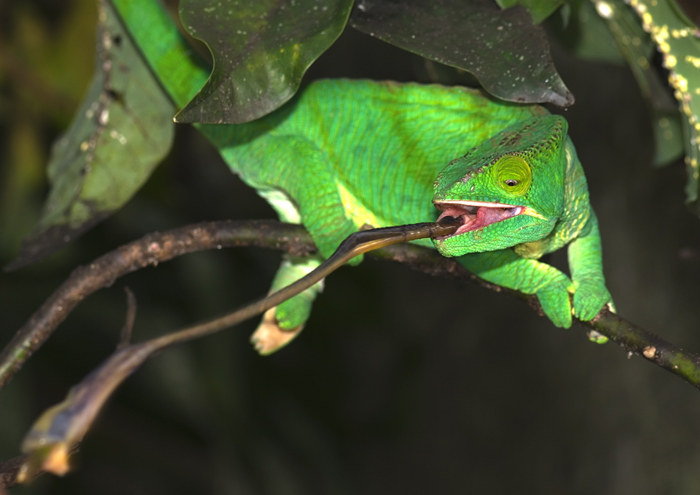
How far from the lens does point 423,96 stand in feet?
3.78

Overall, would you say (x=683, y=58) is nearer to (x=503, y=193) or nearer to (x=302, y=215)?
(x=503, y=193)

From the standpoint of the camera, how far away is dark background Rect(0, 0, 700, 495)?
2029 millimetres

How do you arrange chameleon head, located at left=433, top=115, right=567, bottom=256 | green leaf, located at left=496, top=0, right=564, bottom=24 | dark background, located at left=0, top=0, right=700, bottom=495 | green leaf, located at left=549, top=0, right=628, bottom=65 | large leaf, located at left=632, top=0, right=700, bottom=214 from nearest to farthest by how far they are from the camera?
chameleon head, located at left=433, top=115, right=567, bottom=256
green leaf, located at left=496, top=0, right=564, bottom=24
large leaf, located at left=632, top=0, right=700, bottom=214
green leaf, located at left=549, top=0, right=628, bottom=65
dark background, located at left=0, top=0, right=700, bottom=495

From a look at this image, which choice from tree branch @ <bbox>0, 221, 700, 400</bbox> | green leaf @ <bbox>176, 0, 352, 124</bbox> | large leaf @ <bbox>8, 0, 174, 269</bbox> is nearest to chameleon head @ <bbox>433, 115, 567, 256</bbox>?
tree branch @ <bbox>0, 221, 700, 400</bbox>

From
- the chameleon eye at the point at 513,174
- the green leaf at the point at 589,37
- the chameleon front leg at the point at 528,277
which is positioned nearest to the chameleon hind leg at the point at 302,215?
the chameleon front leg at the point at 528,277

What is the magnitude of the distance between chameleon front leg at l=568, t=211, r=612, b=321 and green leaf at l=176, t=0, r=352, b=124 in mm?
504

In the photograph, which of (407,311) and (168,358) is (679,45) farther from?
(407,311)

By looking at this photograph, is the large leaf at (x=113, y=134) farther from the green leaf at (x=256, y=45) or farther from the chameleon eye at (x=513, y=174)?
the chameleon eye at (x=513, y=174)

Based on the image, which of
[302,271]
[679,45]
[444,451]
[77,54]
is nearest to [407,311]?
[444,451]

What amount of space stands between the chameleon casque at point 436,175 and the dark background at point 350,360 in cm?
33

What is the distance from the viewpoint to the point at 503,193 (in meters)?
0.88

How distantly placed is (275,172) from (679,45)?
2.27 ft

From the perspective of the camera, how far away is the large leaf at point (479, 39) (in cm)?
90

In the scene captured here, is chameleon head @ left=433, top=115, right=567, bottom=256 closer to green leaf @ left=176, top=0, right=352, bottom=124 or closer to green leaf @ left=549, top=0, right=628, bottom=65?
green leaf @ left=176, top=0, right=352, bottom=124
